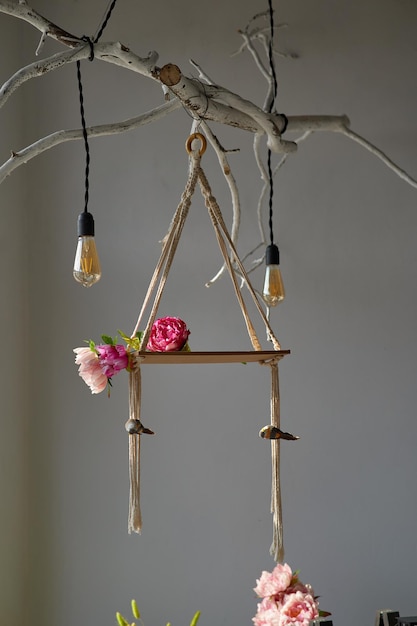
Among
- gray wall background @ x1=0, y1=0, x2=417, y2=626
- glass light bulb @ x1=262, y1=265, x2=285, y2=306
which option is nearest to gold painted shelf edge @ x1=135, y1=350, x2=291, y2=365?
glass light bulb @ x1=262, y1=265, x2=285, y2=306

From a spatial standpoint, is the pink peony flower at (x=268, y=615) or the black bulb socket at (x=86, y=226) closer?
the pink peony flower at (x=268, y=615)

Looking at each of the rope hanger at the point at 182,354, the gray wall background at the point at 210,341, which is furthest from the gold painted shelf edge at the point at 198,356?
the gray wall background at the point at 210,341

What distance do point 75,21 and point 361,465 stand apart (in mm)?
1941

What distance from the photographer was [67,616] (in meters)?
2.83

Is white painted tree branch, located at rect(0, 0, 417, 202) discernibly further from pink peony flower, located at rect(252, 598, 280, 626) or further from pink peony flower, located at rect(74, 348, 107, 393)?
pink peony flower, located at rect(252, 598, 280, 626)

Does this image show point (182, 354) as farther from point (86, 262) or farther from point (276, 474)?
point (276, 474)

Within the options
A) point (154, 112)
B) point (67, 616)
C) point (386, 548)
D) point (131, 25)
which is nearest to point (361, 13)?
point (131, 25)

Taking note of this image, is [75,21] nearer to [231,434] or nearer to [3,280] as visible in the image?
[3,280]

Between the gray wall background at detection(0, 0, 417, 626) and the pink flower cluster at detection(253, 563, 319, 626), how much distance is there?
1205 mm

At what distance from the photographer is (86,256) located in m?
1.69

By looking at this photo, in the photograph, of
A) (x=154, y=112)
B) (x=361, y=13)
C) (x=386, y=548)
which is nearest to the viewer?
(x=154, y=112)

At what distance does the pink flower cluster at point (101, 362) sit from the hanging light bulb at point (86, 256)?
0.17 m

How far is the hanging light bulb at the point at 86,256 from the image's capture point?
1.69 m

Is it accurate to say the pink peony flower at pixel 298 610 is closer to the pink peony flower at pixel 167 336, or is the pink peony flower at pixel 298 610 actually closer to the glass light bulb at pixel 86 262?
the pink peony flower at pixel 167 336
